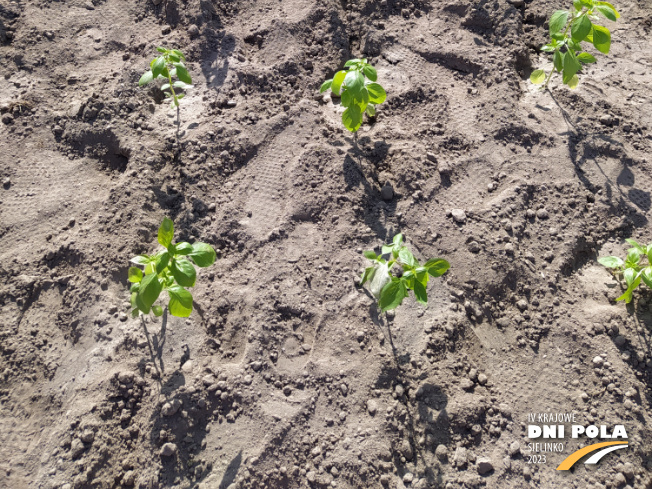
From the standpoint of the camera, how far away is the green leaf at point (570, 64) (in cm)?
269

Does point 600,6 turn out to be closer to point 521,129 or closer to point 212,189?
point 521,129

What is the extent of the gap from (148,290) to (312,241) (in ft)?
2.83

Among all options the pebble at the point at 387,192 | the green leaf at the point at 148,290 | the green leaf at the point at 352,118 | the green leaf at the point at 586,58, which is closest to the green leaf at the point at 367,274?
the pebble at the point at 387,192

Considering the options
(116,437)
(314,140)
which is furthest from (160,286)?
(314,140)

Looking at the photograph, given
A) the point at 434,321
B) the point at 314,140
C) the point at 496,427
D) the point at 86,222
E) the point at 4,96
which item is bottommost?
the point at 496,427

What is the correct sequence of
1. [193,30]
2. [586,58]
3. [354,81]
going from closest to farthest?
[354,81], [586,58], [193,30]

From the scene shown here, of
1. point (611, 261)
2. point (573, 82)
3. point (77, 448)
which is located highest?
point (573, 82)

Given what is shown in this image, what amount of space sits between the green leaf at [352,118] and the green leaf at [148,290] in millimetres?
1306

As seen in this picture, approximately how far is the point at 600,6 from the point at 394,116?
127cm

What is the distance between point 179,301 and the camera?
211 cm

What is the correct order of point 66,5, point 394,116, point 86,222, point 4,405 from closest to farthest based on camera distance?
point 4,405 < point 86,222 < point 394,116 < point 66,5

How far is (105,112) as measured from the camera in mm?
2912

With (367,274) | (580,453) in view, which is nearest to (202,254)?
(367,274)

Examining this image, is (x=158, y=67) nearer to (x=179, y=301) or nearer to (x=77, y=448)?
(x=179, y=301)
